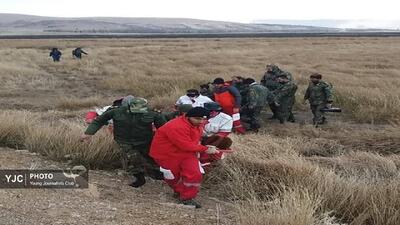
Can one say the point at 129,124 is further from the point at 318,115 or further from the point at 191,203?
the point at 318,115

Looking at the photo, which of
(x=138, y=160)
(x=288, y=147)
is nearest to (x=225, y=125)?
(x=288, y=147)

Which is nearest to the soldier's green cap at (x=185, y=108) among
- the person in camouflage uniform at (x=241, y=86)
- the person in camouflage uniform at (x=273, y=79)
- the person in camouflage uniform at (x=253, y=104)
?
the person in camouflage uniform at (x=253, y=104)

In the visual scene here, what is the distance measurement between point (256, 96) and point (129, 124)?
5.37 m

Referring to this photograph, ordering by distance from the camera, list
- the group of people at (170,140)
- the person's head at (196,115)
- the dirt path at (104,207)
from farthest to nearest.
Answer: the group of people at (170,140) < the person's head at (196,115) < the dirt path at (104,207)

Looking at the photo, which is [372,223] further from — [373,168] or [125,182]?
[125,182]

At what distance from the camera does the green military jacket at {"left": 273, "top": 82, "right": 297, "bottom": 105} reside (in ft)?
41.1

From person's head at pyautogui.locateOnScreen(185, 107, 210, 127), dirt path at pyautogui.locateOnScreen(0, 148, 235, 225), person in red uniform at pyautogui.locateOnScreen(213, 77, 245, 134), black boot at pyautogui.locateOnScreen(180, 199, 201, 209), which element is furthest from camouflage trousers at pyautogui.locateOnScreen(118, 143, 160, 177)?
person in red uniform at pyautogui.locateOnScreen(213, 77, 245, 134)

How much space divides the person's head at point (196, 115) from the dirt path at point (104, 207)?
0.91 meters

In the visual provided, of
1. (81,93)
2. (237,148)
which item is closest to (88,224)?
(237,148)

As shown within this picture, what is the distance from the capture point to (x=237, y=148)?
7340 millimetres

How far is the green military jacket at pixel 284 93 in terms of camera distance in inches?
494

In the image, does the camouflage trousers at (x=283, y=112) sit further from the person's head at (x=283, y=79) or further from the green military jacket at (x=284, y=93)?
the person's head at (x=283, y=79)

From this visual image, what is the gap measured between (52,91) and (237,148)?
13.0 m

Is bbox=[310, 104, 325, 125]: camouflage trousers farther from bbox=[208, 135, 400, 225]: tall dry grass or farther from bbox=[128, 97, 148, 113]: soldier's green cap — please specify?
bbox=[128, 97, 148, 113]: soldier's green cap
